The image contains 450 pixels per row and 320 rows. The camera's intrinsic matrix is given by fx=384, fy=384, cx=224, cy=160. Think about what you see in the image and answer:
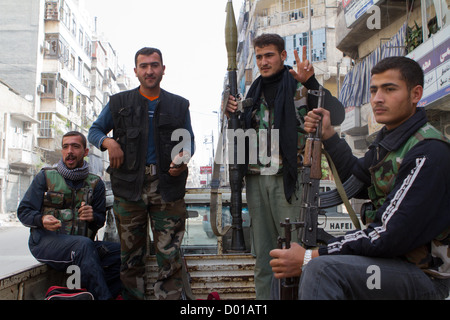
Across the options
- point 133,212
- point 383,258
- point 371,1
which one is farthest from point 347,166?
point 371,1

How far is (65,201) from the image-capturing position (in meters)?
3.48

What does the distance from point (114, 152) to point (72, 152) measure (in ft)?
2.50

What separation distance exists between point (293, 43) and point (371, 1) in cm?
1285

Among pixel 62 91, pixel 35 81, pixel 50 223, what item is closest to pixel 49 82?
pixel 62 91

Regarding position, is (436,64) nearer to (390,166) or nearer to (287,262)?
(390,166)

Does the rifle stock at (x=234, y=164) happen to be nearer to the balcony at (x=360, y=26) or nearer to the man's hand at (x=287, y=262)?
the man's hand at (x=287, y=262)

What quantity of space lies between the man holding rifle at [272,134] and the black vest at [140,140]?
0.62 meters

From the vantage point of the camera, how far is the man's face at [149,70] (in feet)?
10.7

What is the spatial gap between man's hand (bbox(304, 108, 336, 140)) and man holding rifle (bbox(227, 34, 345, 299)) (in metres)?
0.22

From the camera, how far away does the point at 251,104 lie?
9.57 ft

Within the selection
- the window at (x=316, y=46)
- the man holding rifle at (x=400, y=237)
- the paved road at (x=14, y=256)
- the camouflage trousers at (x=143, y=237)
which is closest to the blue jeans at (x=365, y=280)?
the man holding rifle at (x=400, y=237)

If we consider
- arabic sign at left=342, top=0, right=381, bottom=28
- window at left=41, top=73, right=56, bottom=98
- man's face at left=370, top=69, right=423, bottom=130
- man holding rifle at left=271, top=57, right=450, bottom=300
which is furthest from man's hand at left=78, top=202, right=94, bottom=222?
window at left=41, top=73, right=56, bottom=98
